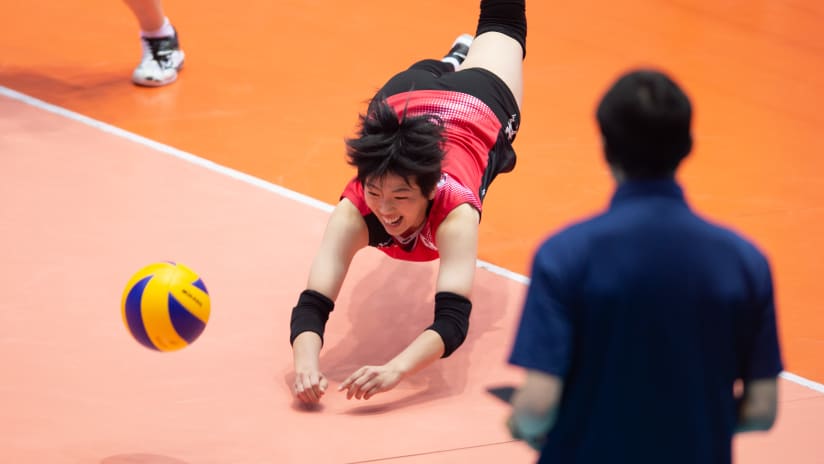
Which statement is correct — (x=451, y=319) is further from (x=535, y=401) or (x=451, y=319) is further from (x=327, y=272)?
(x=535, y=401)

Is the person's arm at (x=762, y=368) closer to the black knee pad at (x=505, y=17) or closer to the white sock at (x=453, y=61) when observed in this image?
the black knee pad at (x=505, y=17)

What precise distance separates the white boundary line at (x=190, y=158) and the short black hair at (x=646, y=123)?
2953 mm

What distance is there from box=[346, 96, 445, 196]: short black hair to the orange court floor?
0.82 meters

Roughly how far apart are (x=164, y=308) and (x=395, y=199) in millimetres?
850

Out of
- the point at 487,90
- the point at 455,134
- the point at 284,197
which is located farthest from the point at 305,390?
the point at 284,197

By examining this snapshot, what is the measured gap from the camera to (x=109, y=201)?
5227 millimetres

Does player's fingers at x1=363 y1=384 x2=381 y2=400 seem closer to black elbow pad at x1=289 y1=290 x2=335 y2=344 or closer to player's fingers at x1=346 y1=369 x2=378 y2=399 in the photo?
player's fingers at x1=346 y1=369 x2=378 y2=399

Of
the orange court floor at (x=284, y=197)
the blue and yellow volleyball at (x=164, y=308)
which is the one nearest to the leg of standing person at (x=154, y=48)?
the orange court floor at (x=284, y=197)

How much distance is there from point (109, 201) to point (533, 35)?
344 centimetres

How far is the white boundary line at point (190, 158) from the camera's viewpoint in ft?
16.5

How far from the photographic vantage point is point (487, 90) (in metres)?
4.75

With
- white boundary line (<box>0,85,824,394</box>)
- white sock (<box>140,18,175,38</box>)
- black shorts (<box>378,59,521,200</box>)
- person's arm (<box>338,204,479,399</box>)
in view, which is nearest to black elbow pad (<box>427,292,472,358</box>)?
person's arm (<box>338,204,479,399</box>)

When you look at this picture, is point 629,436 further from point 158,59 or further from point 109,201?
point 158,59

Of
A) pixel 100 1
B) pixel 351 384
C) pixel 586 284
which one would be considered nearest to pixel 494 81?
pixel 351 384
